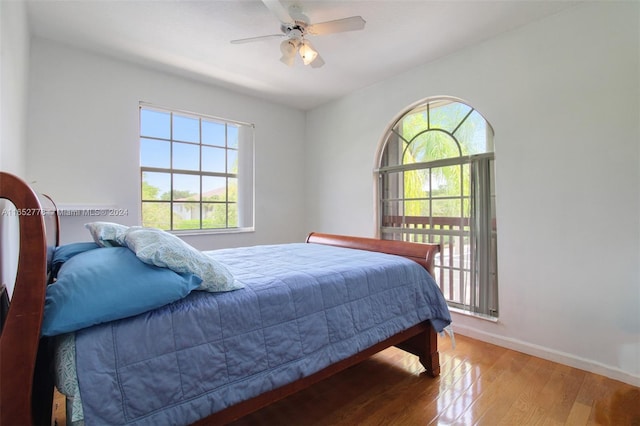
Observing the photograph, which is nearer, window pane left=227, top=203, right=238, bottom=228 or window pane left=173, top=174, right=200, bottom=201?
window pane left=173, top=174, right=200, bottom=201

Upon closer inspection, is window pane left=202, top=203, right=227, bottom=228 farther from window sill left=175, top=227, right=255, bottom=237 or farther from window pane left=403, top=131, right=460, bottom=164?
window pane left=403, top=131, right=460, bottom=164

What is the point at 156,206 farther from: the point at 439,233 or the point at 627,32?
the point at 627,32

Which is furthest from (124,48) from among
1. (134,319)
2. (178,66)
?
(134,319)

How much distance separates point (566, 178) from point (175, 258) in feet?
8.73

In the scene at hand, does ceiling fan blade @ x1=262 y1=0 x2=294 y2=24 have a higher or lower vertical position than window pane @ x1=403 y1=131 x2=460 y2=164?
higher

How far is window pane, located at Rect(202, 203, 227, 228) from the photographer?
3662 millimetres

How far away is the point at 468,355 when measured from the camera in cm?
238

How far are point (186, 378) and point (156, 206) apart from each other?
8.85 feet

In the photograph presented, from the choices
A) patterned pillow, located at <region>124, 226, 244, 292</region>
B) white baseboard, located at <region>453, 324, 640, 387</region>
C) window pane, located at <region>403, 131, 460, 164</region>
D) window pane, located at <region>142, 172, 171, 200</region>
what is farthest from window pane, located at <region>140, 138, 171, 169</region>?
white baseboard, located at <region>453, 324, 640, 387</region>

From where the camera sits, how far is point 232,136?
3.90 metres

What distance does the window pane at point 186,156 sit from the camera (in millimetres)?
3473

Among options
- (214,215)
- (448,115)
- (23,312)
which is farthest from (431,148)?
(23,312)

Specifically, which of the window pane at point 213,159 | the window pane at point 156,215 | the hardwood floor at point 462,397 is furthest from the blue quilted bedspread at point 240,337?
the window pane at point 213,159

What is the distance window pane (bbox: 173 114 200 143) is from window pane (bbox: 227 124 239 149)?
377mm
